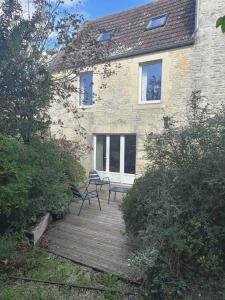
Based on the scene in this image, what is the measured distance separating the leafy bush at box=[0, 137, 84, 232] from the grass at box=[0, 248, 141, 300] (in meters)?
0.78

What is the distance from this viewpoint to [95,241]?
5.60m

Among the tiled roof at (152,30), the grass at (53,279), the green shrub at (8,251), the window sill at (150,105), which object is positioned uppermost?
the tiled roof at (152,30)

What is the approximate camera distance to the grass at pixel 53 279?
3.88 metres

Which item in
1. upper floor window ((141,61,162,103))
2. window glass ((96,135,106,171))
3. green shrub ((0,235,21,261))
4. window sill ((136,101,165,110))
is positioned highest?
upper floor window ((141,61,162,103))

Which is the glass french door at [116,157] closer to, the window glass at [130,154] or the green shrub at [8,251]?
the window glass at [130,154]

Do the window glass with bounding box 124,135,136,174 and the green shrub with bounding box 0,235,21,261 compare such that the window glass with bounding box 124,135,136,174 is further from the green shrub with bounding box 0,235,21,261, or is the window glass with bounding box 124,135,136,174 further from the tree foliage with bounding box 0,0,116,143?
the green shrub with bounding box 0,235,21,261

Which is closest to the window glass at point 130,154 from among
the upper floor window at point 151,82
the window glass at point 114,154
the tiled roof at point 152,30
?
the window glass at point 114,154

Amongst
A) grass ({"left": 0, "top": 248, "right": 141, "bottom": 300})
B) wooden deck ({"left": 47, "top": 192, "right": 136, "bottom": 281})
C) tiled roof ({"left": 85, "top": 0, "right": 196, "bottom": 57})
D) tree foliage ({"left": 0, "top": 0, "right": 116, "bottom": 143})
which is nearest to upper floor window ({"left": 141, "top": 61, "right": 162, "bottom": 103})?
tiled roof ({"left": 85, "top": 0, "right": 196, "bottom": 57})

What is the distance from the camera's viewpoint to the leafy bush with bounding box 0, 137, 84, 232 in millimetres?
4910

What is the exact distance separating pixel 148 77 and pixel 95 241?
8.44 metres

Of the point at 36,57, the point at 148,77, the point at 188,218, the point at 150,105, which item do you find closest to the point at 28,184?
the point at 36,57

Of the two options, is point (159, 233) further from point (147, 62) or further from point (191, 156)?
point (147, 62)

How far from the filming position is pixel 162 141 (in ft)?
15.2

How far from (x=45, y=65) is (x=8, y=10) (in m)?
1.32
